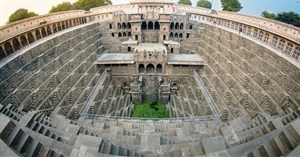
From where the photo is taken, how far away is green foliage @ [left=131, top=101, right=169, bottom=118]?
25375 mm

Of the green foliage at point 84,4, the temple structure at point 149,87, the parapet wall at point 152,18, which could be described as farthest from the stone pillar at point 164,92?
the green foliage at point 84,4

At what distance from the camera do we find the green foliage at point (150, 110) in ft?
83.3

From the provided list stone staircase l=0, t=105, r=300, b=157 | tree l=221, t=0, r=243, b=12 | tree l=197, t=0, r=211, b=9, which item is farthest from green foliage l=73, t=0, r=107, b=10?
stone staircase l=0, t=105, r=300, b=157

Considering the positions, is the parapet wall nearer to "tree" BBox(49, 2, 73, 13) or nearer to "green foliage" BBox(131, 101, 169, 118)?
"tree" BBox(49, 2, 73, 13)

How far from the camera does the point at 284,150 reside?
7.91 meters

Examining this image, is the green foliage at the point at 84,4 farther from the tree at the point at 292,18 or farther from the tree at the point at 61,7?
the tree at the point at 292,18

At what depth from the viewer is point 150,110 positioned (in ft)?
86.7

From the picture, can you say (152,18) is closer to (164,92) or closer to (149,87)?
(149,87)

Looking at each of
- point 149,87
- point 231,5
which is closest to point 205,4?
point 231,5

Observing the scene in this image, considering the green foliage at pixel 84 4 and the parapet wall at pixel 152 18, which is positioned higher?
the green foliage at pixel 84 4

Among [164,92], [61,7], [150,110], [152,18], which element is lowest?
[150,110]

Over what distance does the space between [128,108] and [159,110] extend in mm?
3519

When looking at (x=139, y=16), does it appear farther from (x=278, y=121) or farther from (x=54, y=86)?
(x=278, y=121)

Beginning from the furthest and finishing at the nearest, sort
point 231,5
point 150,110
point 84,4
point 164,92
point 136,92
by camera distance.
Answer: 1. point 84,4
2. point 231,5
3. point 164,92
4. point 136,92
5. point 150,110
